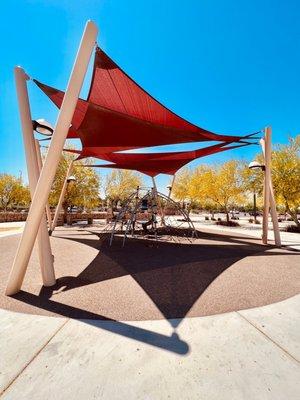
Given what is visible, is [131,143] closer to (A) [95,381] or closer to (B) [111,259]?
(B) [111,259]

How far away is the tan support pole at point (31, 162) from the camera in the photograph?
4605 millimetres

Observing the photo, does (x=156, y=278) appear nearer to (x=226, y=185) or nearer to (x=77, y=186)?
(x=77, y=186)

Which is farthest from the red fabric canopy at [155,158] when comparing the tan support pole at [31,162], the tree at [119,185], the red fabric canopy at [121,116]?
the tree at [119,185]

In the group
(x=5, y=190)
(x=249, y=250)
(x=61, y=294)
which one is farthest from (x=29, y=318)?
(x=5, y=190)

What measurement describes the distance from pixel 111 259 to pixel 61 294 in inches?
112

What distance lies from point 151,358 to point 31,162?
13.3 feet

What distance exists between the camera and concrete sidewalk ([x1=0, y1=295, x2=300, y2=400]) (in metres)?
2.03

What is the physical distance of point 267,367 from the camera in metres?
2.33

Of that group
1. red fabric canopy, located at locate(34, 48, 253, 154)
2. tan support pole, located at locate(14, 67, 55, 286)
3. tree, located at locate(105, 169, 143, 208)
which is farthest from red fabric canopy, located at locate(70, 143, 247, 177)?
tree, located at locate(105, 169, 143, 208)

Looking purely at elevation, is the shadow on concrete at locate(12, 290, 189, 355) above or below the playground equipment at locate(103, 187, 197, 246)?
below

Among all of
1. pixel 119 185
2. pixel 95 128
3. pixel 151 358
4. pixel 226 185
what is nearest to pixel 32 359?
pixel 151 358

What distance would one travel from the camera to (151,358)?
2449 mm

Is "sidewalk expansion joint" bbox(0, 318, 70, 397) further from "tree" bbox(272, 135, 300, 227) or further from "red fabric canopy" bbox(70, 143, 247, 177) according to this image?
"tree" bbox(272, 135, 300, 227)

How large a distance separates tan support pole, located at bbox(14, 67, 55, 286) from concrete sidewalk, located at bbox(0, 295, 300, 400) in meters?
1.32
